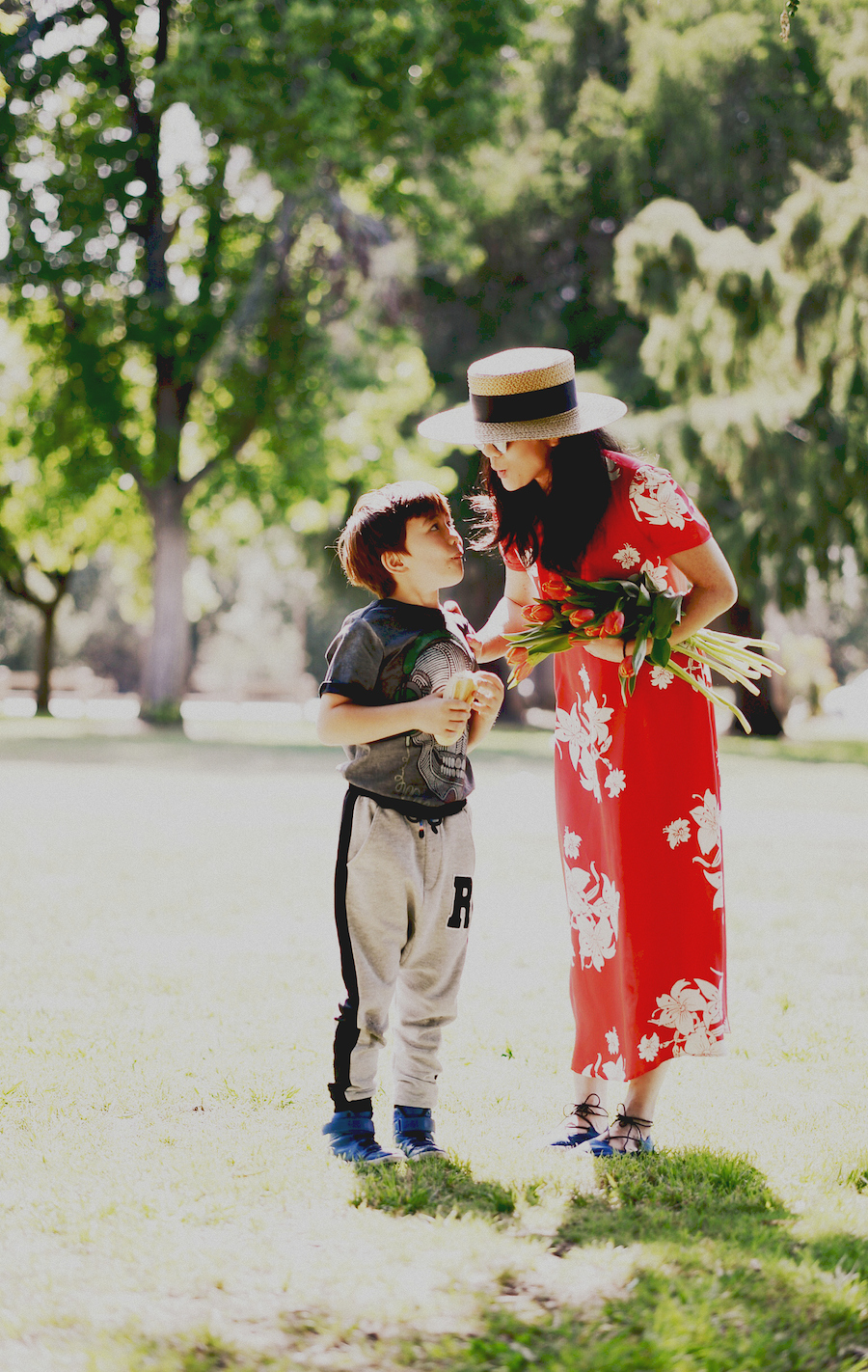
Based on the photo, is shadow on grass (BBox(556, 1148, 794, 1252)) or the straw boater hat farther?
the straw boater hat

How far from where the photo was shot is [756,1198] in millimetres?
2914

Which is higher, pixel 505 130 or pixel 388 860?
pixel 505 130

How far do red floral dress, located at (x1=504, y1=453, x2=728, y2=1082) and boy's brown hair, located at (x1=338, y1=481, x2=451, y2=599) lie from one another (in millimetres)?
453

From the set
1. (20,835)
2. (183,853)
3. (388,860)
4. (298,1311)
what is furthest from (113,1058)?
(20,835)

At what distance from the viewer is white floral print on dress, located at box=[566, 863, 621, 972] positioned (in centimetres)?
331

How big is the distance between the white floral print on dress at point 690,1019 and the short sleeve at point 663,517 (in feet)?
3.69

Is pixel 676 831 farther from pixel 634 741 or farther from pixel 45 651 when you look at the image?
pixel 45 651

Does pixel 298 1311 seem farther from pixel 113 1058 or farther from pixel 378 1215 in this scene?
pixel 113 1058

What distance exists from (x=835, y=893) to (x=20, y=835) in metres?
5.60

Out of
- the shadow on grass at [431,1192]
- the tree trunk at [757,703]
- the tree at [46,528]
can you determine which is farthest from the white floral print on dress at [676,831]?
the tree trunk at [757,703]

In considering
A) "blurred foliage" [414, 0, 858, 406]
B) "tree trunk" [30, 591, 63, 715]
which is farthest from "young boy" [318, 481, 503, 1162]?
"tree trunk" [30, 591, 63, 715]

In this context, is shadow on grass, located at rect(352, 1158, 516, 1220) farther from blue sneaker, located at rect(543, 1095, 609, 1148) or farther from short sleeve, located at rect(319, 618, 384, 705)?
short sleeve, located at rect(319, 618, 384, 705)

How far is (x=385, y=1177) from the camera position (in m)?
2.97

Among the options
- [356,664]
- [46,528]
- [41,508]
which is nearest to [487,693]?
[356,664]
